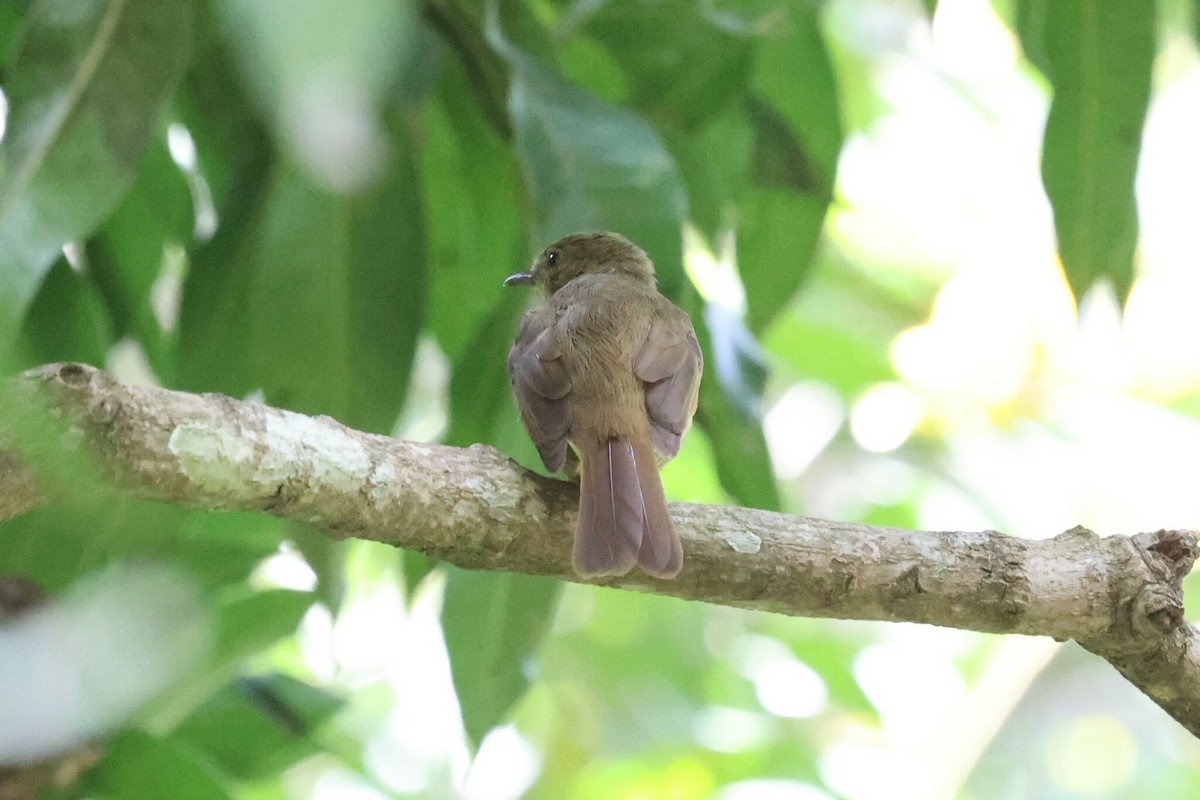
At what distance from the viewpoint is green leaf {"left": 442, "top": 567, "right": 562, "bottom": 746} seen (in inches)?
128

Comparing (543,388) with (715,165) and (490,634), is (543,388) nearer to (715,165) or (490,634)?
(490,634)

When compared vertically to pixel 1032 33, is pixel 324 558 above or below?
below

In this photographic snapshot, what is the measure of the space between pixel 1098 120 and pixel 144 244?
248cm

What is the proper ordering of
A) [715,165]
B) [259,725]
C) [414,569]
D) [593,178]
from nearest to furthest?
[593,178] → [414,569] → [259,725] → [715,165]

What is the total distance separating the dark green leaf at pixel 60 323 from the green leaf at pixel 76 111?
1.77ft

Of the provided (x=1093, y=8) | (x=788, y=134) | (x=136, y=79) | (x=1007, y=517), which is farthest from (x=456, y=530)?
(x=1007, y=517)

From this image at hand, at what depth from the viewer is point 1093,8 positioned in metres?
3.40

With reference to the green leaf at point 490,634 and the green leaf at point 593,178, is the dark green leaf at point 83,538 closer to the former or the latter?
the green leaf at point 490,634

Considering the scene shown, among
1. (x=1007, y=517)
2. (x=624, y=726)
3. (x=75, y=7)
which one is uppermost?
(x=75, y=7)

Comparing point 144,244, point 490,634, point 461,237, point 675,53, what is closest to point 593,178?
point 675,53

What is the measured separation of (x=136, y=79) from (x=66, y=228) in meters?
0.42

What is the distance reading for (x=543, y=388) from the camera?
3.08m

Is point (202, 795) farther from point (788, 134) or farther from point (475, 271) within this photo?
point (788, 134)

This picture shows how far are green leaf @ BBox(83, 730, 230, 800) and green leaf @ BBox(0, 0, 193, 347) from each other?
1.14 m
